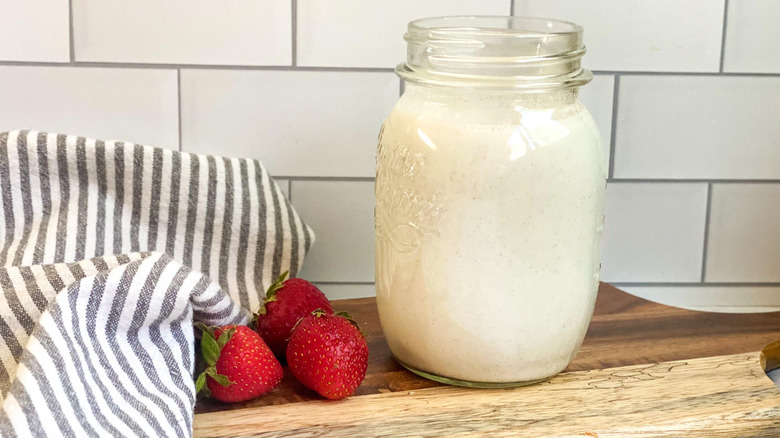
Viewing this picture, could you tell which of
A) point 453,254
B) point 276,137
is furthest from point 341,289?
point 453,254

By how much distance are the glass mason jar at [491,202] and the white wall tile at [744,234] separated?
33cm

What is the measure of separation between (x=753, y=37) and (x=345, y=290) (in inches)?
21.4

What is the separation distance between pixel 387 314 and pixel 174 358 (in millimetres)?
186

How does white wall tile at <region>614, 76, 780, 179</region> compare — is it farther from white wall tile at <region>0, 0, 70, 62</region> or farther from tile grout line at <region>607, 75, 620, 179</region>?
white wall tile at <region>0, 0, 70, 62</region>

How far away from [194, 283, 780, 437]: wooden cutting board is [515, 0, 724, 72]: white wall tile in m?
0.31

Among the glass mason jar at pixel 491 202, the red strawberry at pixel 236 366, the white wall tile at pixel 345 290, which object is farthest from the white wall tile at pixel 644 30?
the red strawberry at pixel 236 366

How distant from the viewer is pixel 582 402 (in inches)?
25.3

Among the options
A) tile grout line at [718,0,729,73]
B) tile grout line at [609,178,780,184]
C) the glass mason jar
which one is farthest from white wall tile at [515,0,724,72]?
the glass mason jar

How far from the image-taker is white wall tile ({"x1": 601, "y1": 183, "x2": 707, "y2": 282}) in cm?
93

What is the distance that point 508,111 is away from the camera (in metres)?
0.62

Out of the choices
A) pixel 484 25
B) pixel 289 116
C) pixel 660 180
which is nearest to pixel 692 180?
pixel 660 180

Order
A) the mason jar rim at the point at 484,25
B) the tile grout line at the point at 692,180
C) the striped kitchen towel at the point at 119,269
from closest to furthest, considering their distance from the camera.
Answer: the striped kitchen towel at the point at 119,269
the mason jar rim at the point at 484,25
the tile grout line at the point at 692,180

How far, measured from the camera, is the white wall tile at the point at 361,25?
2.77 ft

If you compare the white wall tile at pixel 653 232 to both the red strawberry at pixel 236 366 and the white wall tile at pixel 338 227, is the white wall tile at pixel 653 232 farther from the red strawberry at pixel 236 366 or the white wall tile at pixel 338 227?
the red strawberry at pixel 236 366
